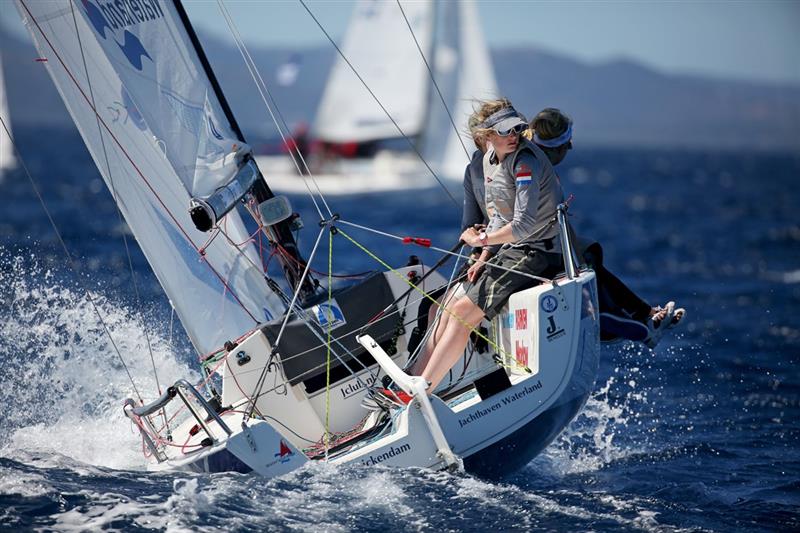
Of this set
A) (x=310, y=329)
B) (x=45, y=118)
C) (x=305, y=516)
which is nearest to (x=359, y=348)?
(x=310, y=329)

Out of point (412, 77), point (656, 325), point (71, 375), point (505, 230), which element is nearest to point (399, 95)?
point (412, 77)

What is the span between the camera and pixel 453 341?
4.88 meters

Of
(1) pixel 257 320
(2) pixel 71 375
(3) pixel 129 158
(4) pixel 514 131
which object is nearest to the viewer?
(4) pixel 514 131

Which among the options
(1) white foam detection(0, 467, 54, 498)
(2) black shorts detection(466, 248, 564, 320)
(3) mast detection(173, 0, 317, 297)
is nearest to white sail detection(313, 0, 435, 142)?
(3) mast detection(173, 0, 317, 297)

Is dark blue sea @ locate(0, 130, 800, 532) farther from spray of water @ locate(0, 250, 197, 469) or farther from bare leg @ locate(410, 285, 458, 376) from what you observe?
bare leg @ locate(410, 285, 458, 376)

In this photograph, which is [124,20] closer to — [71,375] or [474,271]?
[474,271]

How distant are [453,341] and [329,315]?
0.71 m

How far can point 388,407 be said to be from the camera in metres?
4.89

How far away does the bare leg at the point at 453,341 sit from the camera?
16.0ft

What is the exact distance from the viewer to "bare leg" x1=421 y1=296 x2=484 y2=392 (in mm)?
4871

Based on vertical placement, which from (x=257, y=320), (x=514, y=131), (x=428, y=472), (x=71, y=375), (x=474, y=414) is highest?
(x=514, y=131)

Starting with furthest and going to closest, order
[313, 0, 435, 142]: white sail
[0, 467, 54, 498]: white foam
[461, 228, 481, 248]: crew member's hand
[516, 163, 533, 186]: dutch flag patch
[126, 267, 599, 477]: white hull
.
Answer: [313, 0, 435, 142]: white sail → [461, 228, 481, 248]: crew member's hand → [516, 163, 533, 186]: dutch flag patch → [126, 267, 599, 477]: white hull → [0, 467, 54, 498]: white foam

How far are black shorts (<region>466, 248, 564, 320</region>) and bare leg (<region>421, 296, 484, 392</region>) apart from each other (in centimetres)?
4

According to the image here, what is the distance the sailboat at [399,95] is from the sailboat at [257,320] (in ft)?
64.7
